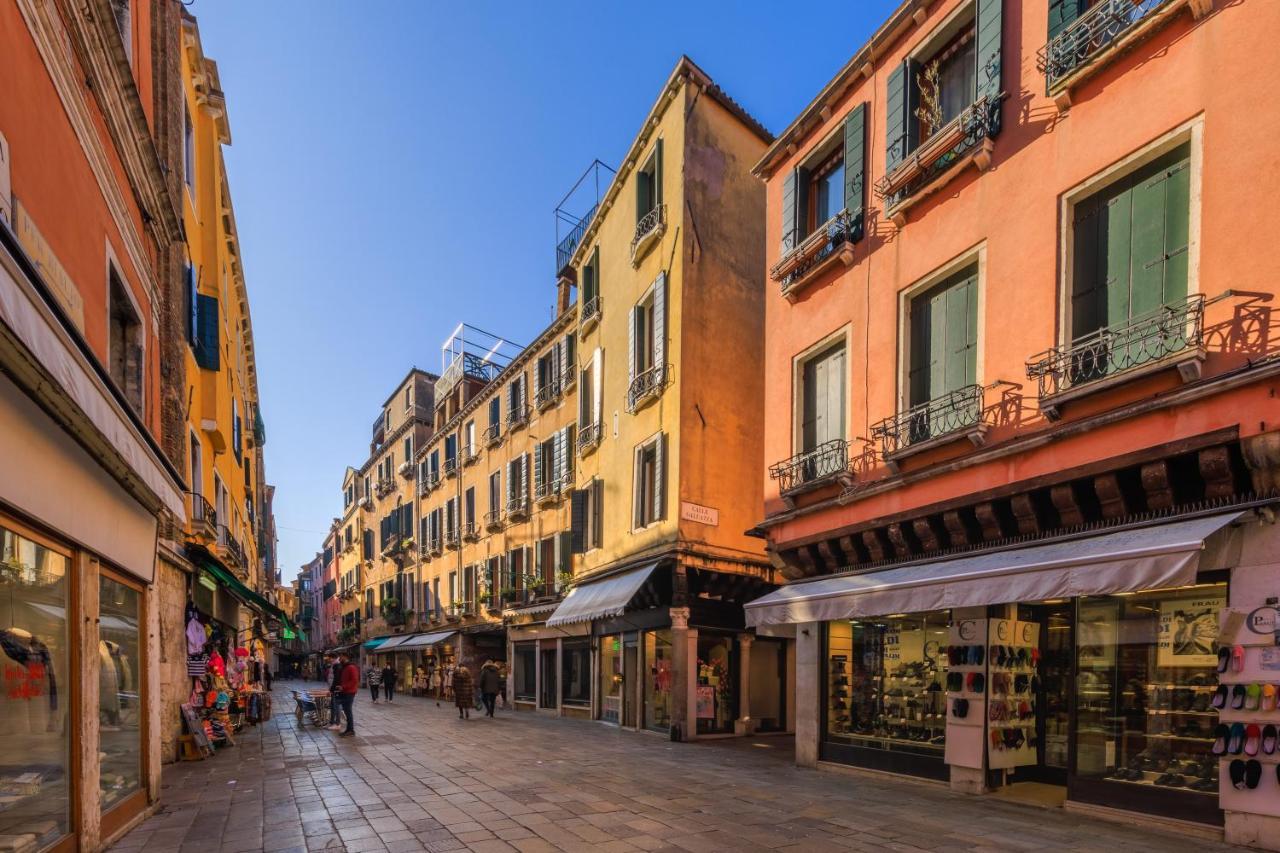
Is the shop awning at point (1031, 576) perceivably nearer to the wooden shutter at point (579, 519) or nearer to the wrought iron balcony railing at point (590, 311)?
the wooden shutter at point (579, 519)

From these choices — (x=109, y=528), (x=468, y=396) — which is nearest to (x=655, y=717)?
(x=109, y=528)

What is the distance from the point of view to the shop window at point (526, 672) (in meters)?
22.4

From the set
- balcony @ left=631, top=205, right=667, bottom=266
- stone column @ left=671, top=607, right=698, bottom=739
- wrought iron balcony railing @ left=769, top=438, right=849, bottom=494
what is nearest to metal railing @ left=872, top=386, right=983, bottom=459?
wrought iron balcony railing @ left=769, top=438, right=849, bottom=494

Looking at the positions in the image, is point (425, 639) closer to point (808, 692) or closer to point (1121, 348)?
point (808, 692)

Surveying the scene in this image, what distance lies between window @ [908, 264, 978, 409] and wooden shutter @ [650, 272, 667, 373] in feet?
21.6

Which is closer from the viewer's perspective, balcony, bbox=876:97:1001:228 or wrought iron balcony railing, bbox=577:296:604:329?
balcony, bbox=876:97:1001:228

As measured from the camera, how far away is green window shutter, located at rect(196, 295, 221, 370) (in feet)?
42.5

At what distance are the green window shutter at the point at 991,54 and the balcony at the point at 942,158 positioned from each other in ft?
0.04

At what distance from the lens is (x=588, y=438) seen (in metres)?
19.2

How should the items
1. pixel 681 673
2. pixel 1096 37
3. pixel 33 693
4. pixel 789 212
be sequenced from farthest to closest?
pixel 681 673
pixel 789 212
pixel 1096 37
pixel 33 693

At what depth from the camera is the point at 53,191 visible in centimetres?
552

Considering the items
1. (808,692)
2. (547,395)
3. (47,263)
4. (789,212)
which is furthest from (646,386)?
(47,263)

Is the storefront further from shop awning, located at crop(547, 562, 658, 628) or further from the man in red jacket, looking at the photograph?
the man in red jacket

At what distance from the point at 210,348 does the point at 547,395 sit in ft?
34.8
